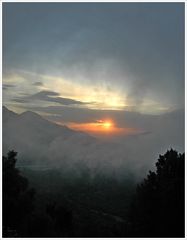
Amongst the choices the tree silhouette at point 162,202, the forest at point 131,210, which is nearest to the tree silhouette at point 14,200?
the forest at point 131,210

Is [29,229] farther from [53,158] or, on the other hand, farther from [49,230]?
[53,158]

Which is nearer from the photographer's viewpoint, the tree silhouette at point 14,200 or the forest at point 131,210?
the forest at point 131,210

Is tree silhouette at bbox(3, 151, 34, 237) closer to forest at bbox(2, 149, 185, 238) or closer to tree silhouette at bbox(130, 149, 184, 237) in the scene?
forest at bbox(2, 149, 185, 238)

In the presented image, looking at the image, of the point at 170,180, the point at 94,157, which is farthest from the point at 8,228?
the point at 94,157

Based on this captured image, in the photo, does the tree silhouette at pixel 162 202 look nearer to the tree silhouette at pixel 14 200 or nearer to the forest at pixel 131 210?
the forest at pixel 131 210

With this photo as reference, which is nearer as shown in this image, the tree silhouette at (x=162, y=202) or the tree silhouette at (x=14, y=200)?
the tree silhouette at (x=162, y=202)

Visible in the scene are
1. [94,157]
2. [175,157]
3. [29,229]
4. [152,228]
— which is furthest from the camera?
[94,157]
